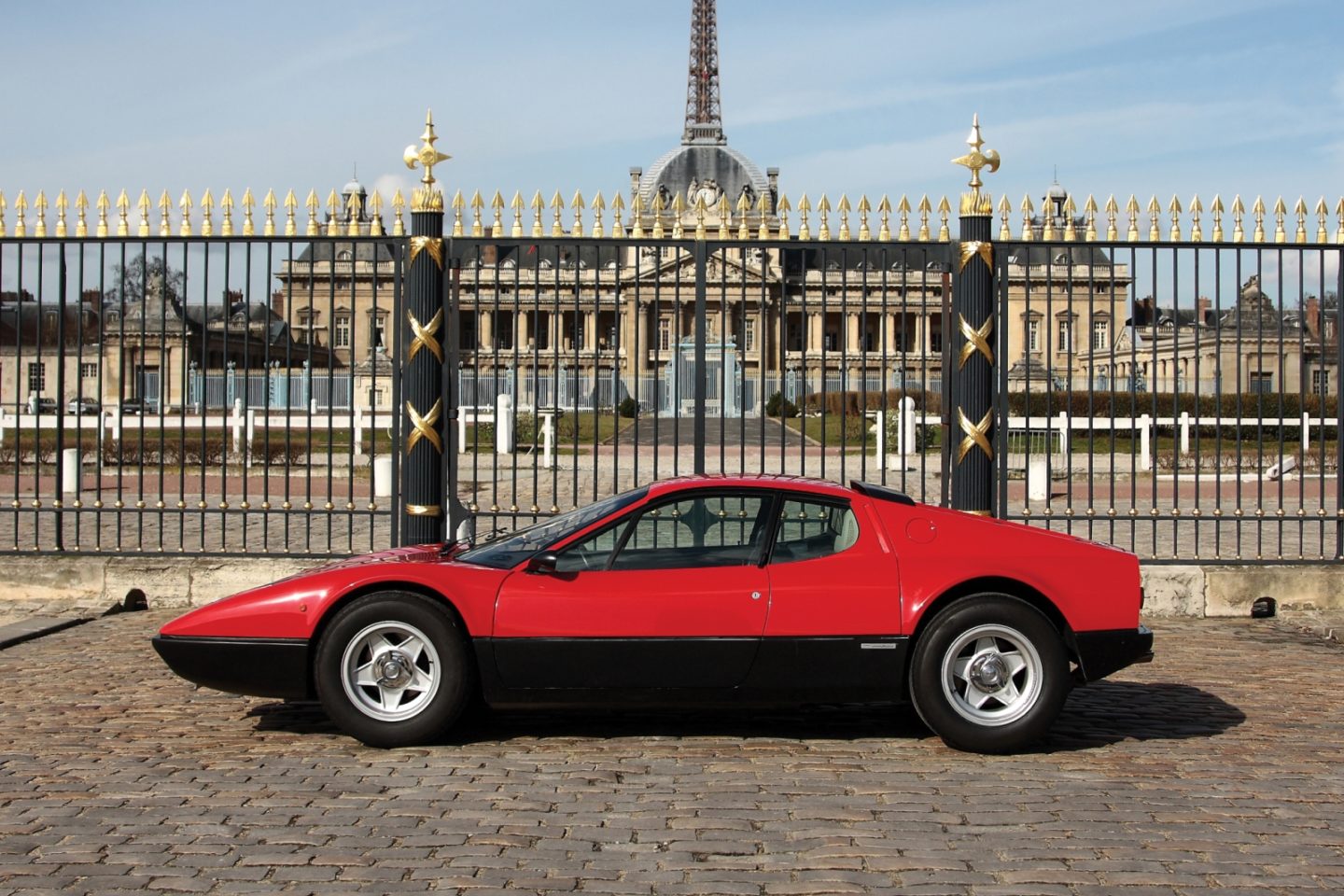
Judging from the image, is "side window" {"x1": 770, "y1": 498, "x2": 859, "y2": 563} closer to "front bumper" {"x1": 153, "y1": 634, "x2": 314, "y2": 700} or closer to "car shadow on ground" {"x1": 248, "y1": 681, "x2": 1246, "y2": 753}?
"car shadow on ground" {"x1": 248, "y1": 681, "x2": 1246, "y2": 753}

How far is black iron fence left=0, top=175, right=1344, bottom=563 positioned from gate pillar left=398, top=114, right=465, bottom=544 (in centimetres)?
2

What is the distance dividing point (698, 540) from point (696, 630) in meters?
0.67

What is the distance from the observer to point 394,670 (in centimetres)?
649

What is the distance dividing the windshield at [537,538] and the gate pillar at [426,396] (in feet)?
10.4

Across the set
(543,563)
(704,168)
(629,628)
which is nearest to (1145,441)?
(629,628)

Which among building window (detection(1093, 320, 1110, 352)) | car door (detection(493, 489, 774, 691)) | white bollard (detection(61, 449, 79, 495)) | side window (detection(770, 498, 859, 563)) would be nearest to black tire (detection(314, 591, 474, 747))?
car door (detection(493, 489, 774, 691))

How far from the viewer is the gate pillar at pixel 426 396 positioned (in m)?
10.3

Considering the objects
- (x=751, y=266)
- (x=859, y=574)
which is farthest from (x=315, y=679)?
(x=751, y=266)

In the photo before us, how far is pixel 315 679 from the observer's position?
6.50m

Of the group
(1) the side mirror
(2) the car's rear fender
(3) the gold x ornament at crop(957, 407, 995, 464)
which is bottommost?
(2) the car's rear fender

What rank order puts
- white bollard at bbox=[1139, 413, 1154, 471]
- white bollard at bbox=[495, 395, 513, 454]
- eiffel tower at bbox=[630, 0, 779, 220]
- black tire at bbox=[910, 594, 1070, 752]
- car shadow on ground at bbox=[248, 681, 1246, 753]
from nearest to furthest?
black tire at bbox=[910, 594, 1070, 752] → car shadow on ground at bbox=[248, 681, 1246, 753] → white bollard at bbox=[1139, 413, 1154, 471] → white bollard at bbox=[495, 395, 513, 454] → eiffel tower at bbox=[630, 0, 779, 220]

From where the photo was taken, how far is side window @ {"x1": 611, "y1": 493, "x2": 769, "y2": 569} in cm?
661

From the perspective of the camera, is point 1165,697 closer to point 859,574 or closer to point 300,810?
point 859,574

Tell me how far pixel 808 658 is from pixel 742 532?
2.28ft
